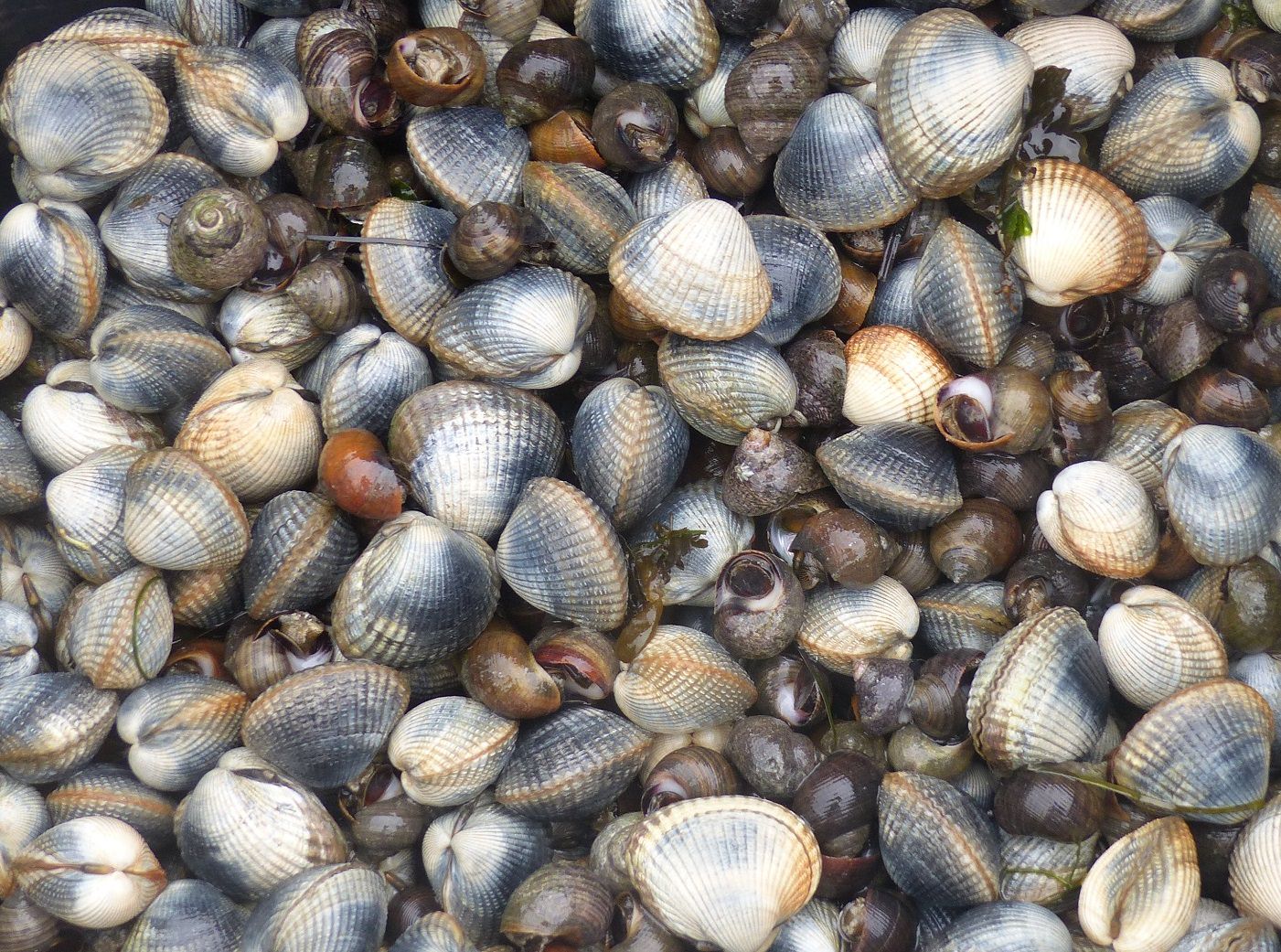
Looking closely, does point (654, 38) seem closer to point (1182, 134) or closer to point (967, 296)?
point (967, 296)

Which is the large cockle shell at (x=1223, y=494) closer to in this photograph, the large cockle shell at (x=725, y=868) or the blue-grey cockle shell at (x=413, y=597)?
the large cockle shell at (x=725, y=868)

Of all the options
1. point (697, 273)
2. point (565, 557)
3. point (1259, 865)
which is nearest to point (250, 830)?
point (565, 557)

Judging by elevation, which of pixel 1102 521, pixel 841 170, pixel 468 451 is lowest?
pixel 1102 521

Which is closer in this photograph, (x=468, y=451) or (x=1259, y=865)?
(x=1259, y=865)

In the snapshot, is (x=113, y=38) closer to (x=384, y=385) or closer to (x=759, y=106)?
(x=384, y=385)

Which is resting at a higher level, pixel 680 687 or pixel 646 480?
pixel 646 480

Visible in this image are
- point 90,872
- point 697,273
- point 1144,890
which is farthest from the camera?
point 697,273

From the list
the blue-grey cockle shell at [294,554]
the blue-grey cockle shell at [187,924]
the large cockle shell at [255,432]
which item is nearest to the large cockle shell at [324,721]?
the blue-grey cockle shell at [294,554]
